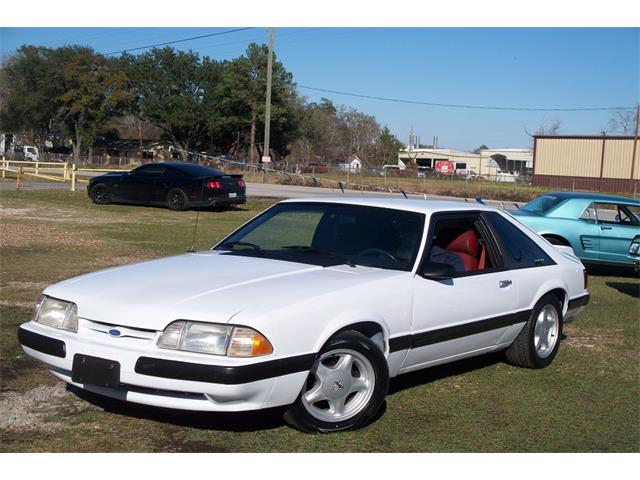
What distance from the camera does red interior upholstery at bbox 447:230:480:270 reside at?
5992mm

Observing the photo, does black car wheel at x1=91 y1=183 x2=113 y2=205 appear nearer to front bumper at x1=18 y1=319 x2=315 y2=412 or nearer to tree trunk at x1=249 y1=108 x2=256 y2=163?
front bumper at x1=18 y1=319 x2=315 y2=412

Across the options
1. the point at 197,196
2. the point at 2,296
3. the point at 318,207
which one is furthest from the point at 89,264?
the point at 197,196

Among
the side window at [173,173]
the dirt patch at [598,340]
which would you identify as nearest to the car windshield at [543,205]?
the dirt patch at [598,340]

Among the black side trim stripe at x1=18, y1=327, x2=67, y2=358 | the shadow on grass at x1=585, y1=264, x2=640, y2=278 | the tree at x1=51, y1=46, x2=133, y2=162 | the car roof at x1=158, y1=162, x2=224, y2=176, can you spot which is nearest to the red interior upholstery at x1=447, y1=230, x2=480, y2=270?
the black side trim stripe at x1=18, y1=327, x2=67, y2=358

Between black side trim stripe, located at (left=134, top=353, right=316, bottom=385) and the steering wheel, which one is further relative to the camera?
the steering wheel

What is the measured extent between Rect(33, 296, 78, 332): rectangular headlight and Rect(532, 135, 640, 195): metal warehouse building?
56.5 metres

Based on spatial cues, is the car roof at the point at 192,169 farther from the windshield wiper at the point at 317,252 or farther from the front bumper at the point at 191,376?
the front bumper at the point at 191,376

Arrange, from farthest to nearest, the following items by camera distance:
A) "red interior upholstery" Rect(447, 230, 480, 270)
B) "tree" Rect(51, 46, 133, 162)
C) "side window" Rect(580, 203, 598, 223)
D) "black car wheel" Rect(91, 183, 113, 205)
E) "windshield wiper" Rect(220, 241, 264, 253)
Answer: "tree" Rect(51, 46, 133, 162), "black car wheel" Rect(91, 183, 113, 205), "side window" Rect(580, 203, 598, 223), "red interior upholstery" Rect(447, 230, 480, 270), "windshield wiper" Rect(220, 241, 264, 253)

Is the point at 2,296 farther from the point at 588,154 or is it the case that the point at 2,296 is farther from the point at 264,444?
the point at 588,154

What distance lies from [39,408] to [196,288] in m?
1.33

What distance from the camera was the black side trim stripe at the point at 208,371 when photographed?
405 centimetres

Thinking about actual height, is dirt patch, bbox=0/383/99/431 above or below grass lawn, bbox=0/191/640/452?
below

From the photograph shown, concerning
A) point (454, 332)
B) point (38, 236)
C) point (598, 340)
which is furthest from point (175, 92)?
point (454, 332)

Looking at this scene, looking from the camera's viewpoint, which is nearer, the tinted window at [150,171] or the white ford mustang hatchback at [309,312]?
the white ford mustang hatchback at [309,312]
